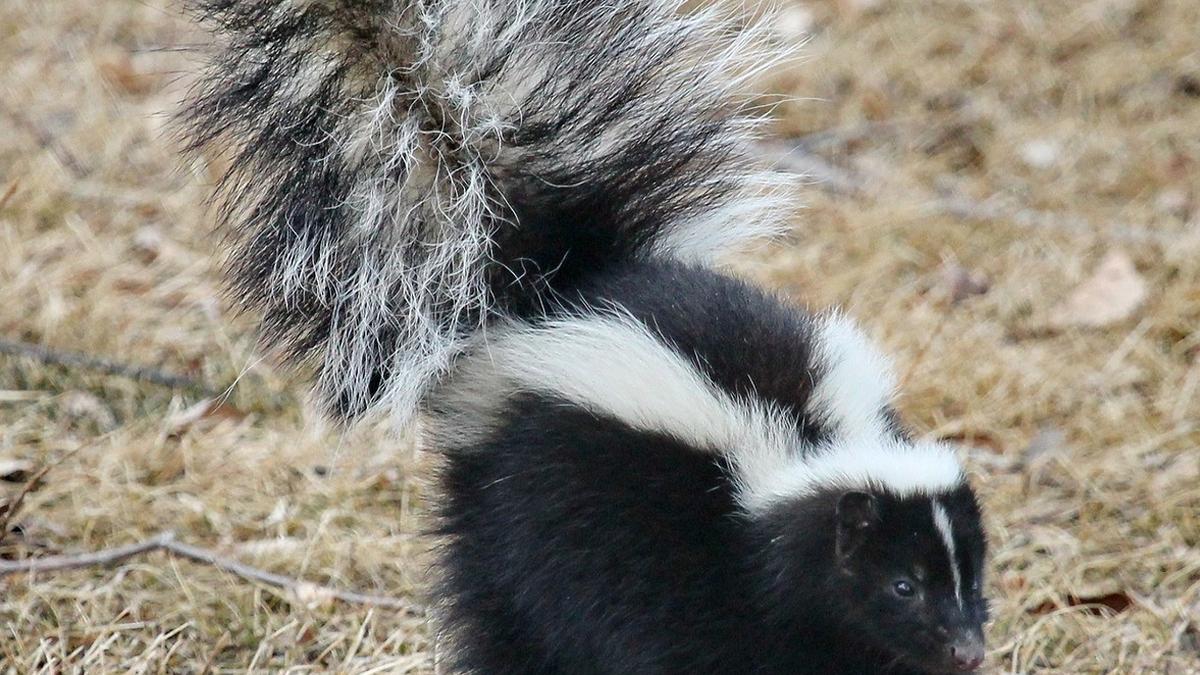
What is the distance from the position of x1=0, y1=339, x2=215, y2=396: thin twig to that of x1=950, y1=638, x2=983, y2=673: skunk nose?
2.37 meters

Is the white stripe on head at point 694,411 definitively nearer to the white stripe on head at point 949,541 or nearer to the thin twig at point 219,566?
the white stripe on head at point 949,541

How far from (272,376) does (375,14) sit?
6.27 feet

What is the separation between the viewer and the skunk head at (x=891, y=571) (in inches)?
96.5

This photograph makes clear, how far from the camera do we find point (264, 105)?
2.51 metres

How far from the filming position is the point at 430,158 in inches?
103

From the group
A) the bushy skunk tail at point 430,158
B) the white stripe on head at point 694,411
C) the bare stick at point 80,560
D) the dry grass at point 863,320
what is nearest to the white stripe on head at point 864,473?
the white stripe on head at point 694,411

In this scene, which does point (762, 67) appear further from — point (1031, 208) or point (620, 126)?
Result: point (1031, 208)

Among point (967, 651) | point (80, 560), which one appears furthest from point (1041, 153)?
point (80, 560)

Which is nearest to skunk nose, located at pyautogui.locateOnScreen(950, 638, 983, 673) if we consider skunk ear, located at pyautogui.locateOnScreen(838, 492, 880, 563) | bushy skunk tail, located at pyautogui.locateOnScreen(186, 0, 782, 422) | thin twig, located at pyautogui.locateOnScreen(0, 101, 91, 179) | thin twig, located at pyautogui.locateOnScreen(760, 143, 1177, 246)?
skunk ear, located at pyautogui.locateOnScreen(838, 492, 880, 563)

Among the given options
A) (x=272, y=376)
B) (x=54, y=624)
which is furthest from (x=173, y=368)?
(x=54, y=624)

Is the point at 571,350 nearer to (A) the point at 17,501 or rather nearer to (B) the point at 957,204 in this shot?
(A) the point at 17,501

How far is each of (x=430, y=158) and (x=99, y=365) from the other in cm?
181

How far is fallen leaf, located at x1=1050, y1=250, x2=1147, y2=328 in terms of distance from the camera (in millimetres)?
4535

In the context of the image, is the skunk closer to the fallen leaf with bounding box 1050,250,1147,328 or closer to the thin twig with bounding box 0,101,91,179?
the fallen leaf with bounding box 1050,250,1147,328
